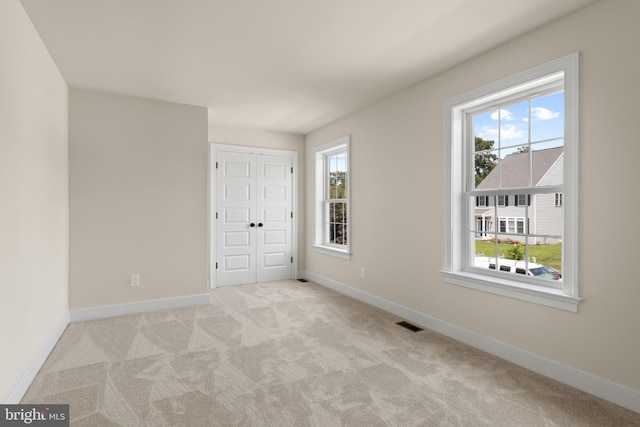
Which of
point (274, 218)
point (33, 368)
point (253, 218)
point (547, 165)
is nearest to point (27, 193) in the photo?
point (33, 368)

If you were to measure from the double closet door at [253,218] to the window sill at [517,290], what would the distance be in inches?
124

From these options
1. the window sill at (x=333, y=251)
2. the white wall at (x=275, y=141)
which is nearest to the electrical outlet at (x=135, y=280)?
the white wall at (x=275, y=141)

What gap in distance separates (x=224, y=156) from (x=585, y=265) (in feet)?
15.1

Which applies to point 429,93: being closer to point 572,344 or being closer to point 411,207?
point 411,207

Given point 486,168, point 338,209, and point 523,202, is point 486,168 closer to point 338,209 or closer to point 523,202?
point 523,202

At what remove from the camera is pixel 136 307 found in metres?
4.00

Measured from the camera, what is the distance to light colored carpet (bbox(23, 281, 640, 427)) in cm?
199

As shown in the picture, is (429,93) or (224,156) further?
(224,156)

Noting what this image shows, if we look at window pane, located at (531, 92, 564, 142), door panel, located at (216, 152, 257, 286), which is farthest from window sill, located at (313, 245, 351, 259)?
window pane, located at (531, 92, 564, 142)

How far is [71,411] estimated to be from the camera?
204 centimetres

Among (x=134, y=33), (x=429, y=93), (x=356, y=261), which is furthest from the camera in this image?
(x=356, y=261)

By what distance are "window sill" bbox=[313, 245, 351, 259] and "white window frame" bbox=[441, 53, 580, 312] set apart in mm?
1780

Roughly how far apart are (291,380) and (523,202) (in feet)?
7.44

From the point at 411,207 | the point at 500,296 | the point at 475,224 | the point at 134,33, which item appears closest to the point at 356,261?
the point at 411,207
